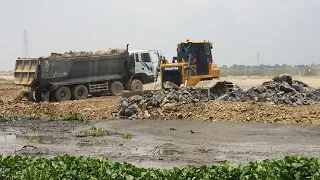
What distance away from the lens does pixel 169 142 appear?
1528 cm

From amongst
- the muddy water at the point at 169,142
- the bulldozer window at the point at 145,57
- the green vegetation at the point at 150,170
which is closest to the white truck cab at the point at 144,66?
the bulldozer window at the point at 145,57

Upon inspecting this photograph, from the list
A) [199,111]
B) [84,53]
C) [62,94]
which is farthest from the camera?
[84,53]

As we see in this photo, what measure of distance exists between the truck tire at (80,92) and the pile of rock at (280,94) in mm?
9641

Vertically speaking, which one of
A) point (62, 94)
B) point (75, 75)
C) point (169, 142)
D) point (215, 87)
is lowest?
point (169, 142)

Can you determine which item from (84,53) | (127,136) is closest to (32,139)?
(127,136)

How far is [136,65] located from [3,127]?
11.3 metres

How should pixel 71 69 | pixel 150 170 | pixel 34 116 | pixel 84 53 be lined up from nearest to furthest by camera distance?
pixel 150 170 < pixel 34 116 < pixel 71 69 < pixel 84 53

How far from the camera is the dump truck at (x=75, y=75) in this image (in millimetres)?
27438

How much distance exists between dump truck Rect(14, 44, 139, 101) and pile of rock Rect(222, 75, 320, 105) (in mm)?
9113

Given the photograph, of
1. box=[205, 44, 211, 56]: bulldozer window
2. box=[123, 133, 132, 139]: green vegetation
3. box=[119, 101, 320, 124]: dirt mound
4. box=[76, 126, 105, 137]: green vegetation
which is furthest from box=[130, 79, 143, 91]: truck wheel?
box=[123, 133, 132, 139]: green vegetation

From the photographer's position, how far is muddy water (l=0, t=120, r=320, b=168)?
12.8 metres

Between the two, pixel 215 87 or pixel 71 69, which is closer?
pixel 215 87

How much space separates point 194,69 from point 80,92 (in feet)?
26.5

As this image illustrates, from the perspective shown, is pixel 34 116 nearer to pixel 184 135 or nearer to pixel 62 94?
Result: pixel 62 94
